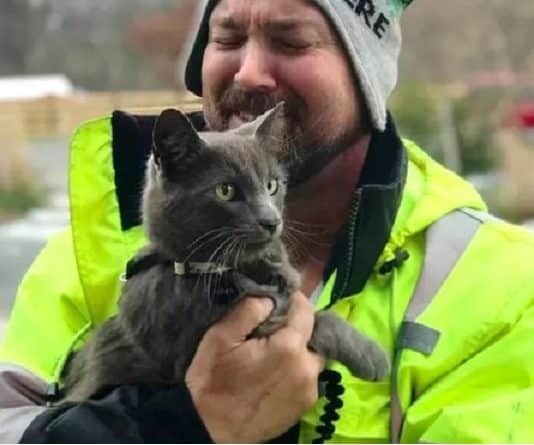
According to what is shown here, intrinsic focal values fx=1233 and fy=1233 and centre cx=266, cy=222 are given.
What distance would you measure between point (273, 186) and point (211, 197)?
10 centimetres

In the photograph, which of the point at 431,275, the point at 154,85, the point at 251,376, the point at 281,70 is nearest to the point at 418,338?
the point at 431,275

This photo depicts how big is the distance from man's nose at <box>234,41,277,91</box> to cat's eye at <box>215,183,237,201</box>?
0.23 m

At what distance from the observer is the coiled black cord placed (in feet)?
5.56

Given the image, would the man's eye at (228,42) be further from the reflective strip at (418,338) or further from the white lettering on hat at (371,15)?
the reflective strip at (418,338)

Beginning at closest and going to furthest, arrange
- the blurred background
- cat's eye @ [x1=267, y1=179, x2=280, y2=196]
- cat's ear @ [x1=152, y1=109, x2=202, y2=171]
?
cat's ear @ [x1=152, y1=109, x2=202, y2=171] → cat's eye @ [x1=267, y1=179, x2=280, y2=196] → the blurred background

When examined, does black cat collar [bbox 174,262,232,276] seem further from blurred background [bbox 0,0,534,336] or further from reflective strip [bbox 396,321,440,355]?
blurred background [bbox 0,0,534,336]

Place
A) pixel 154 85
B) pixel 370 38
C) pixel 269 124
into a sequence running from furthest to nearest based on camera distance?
pixel 154 85 → pixel 370 38 → pixel 269 124

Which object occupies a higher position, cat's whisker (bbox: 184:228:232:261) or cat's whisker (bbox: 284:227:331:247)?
cat's whisker (bbox: 184:228:232:261)

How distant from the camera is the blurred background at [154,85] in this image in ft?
24.5

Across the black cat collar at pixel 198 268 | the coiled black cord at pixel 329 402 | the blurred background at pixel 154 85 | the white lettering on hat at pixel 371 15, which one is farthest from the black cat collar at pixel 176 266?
the blurred background at pixel 154 85

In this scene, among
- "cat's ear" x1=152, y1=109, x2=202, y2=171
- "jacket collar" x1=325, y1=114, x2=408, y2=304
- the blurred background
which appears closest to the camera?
"cat's ear" x1=152, y1=109, x2=202, y2=171

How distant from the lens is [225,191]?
162cm

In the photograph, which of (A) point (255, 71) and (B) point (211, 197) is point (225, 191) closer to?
(B) point (211, 197)

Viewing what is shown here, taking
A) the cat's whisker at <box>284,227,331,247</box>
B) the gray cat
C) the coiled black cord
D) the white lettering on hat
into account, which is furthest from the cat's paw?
the white lettering on hat
